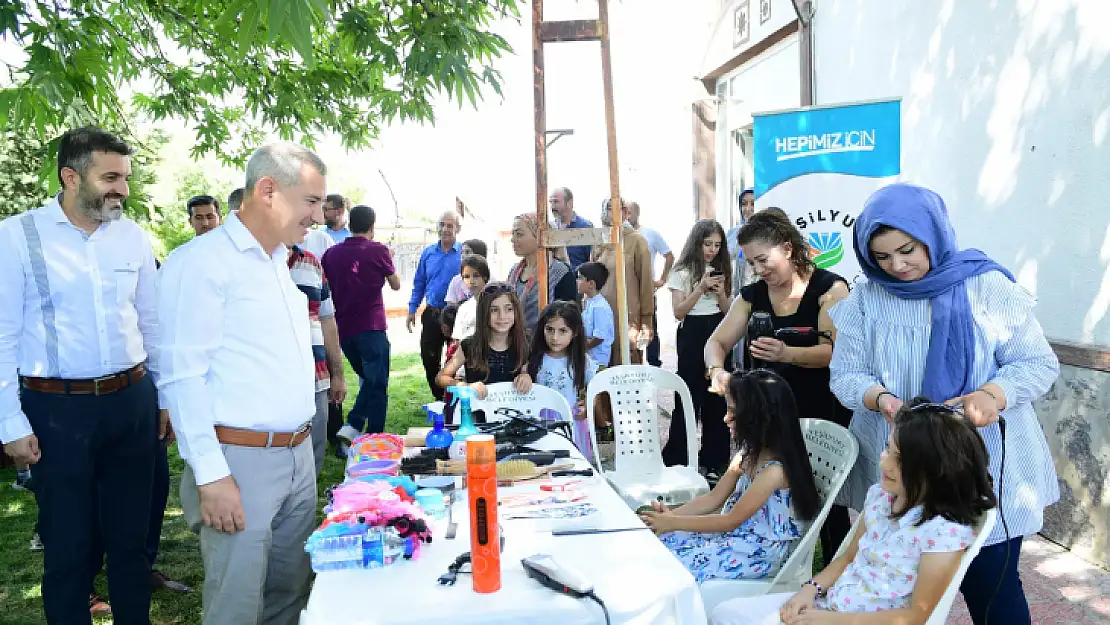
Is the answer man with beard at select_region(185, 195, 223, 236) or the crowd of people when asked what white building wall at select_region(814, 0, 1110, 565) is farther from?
man with beard at select_region(185, 195, 223, 236)

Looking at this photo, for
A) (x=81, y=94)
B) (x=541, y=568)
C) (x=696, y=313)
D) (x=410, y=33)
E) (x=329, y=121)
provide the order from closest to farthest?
(x=541, y=568), (x=81, y=94), (x=410, y=33), (x=696, y=313), (x=329, y=121)

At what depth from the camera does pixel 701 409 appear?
493 cm

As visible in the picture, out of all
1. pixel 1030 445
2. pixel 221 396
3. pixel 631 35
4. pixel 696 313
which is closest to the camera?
pixel 221 396

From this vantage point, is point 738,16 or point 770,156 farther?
point 738,16

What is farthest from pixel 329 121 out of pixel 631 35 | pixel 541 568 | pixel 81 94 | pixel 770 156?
pixel 631 35

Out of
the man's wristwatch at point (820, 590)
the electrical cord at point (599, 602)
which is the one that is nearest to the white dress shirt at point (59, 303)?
the electrical cord at point (599, 602)

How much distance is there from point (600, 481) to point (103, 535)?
74.6 inches

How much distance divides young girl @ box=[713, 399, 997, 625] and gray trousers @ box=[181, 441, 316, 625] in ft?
4.70

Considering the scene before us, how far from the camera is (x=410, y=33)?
164 inches

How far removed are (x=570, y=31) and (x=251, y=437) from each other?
10.8ft

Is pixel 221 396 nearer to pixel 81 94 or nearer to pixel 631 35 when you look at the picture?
pixel 81 94

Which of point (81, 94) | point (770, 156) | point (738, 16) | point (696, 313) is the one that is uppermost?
point (738, 16)

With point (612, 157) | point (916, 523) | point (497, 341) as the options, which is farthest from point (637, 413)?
point (916, 523)

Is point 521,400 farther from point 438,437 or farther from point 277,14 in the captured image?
point 277,14
